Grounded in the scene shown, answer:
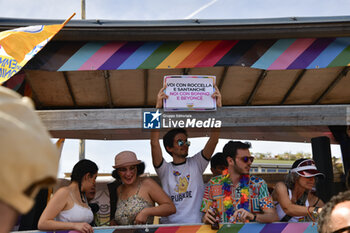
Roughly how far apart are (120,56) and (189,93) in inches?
37.0

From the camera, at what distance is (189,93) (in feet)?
10.1

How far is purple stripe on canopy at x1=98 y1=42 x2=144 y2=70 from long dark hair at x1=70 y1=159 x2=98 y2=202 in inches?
35.6

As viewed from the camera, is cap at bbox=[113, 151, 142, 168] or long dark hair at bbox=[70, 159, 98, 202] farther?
cap at bbox=[113, 151, 142, 168]

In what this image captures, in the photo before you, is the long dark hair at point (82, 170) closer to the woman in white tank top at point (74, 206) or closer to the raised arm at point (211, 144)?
the woman in white tank top at point (74, 206)

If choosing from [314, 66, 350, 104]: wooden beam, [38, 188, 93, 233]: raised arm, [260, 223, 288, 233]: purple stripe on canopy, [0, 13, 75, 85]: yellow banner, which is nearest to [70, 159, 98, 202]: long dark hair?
[38, 188, 93, 233]: raised arm

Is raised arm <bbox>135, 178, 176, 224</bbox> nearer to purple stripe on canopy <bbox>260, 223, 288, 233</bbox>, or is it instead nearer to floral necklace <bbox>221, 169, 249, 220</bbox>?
floral necklace <bbox>221, 169, 249, 220</bbox>

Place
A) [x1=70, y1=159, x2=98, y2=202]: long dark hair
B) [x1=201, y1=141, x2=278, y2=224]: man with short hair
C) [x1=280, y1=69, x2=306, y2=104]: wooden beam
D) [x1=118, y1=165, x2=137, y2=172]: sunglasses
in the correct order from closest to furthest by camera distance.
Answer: [x1=201, y1=141, x2=278, y2=224]: man with short hair
[x1=70, y1=159, x2=98, y2=202]: long dark hair
[x1=118, y1=165, x2=137, y2=172]: sunglasses
[x1=280, y1=69, x2=306, y2=104]: wooden beam

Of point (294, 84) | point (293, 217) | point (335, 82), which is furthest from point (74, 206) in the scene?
point (335, 82)

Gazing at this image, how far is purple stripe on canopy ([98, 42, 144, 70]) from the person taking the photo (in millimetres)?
3660

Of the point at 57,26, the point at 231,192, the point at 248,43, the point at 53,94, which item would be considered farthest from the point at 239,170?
the point at 53,94

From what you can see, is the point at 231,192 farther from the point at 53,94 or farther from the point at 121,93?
the point at 53,94

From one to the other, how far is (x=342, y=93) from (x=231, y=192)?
8.26 feet

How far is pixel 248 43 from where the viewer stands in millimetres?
3740

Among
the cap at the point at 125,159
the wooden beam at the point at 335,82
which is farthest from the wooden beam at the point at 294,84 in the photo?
the cap at the point at 125,159
